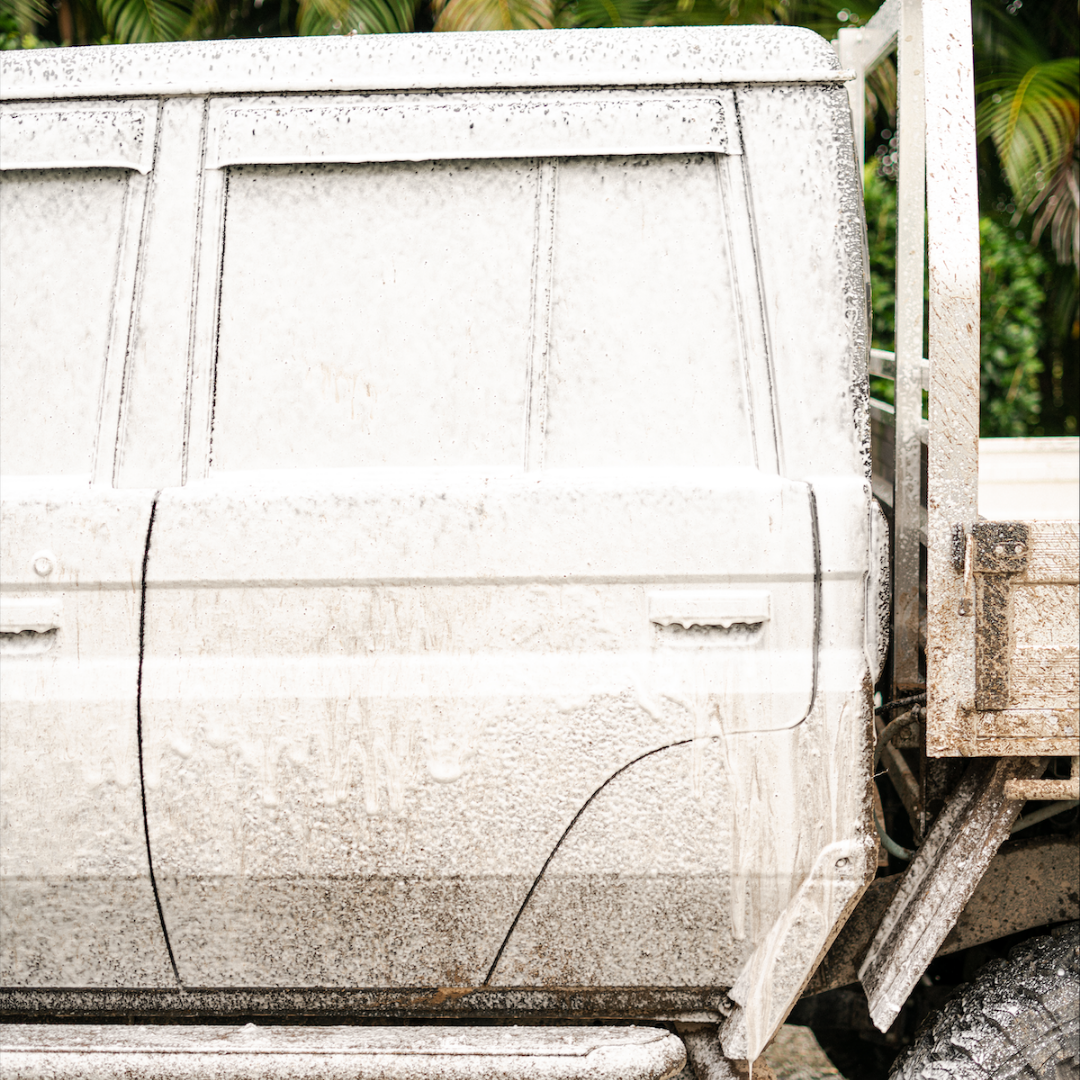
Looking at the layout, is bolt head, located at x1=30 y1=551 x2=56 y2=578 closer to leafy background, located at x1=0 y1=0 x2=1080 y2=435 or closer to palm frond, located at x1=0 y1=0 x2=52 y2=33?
leafy background, located at x1=0 y1=0 x2=1080 y2=435

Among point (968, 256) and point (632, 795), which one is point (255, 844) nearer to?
point (632, 795)

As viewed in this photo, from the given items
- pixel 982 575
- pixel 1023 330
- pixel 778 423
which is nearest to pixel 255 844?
pixel 778 423

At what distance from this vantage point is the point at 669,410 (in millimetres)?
1782

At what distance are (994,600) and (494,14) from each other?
4.47m

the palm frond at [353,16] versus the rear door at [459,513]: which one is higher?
the palm frond at [353,16]

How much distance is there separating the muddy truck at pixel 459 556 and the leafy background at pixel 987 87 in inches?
130

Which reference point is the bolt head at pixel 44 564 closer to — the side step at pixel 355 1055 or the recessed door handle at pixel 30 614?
the recessed door handle at pixel 30 614

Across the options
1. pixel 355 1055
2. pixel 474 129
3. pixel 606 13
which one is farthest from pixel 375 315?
pixel 606 13

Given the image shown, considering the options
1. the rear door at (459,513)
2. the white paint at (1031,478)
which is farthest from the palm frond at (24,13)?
the white paint at (1031,478)

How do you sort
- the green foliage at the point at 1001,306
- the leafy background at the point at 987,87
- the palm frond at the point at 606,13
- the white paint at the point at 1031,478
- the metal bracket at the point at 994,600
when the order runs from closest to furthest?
1. the metal bracket at the point at 994,600
2. the white paint at the point at 1031,478
3. the leafy background at the point at 987,87
4. the palm frond at the point at 606,13
5. the green foliage at the point at 1001,306

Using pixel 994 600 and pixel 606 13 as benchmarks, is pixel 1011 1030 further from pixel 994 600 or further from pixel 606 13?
pixel 606 13

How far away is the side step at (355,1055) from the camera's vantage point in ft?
5.75

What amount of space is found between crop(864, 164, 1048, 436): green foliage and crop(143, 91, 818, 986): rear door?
16.5 ft

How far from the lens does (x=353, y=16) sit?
16.9ft
